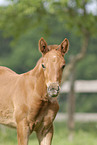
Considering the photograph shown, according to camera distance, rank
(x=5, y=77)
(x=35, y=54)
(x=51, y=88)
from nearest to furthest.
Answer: (x=51, y=88) → (x=5, y=77) → (x=35, y=54)

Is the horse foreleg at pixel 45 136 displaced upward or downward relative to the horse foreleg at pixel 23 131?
downward

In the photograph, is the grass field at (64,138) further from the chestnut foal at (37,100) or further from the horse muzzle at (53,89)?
the horse muzzle at (53,89)

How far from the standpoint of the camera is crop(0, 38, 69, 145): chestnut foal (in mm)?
4273

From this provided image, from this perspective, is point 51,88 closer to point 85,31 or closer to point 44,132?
point 44,132

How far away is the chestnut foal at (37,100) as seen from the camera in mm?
4273

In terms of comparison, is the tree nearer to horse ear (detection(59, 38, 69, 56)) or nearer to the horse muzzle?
horse ear (detection(59, 38, 69, 56))

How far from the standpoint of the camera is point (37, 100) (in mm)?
4539

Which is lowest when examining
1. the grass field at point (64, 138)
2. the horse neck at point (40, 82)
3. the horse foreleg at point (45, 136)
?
the grass field at point (64, 138)

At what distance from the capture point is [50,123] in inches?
182

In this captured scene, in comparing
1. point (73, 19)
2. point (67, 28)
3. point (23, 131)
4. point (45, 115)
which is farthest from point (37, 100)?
point (67, 28)

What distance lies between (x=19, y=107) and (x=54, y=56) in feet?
2.95

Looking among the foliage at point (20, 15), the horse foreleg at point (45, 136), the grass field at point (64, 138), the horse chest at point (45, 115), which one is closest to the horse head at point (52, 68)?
the horse chest at point (45, 115)

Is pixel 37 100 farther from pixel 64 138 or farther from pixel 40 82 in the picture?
pixel 64 138

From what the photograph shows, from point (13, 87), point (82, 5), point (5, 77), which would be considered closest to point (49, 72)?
point (13, 87)
